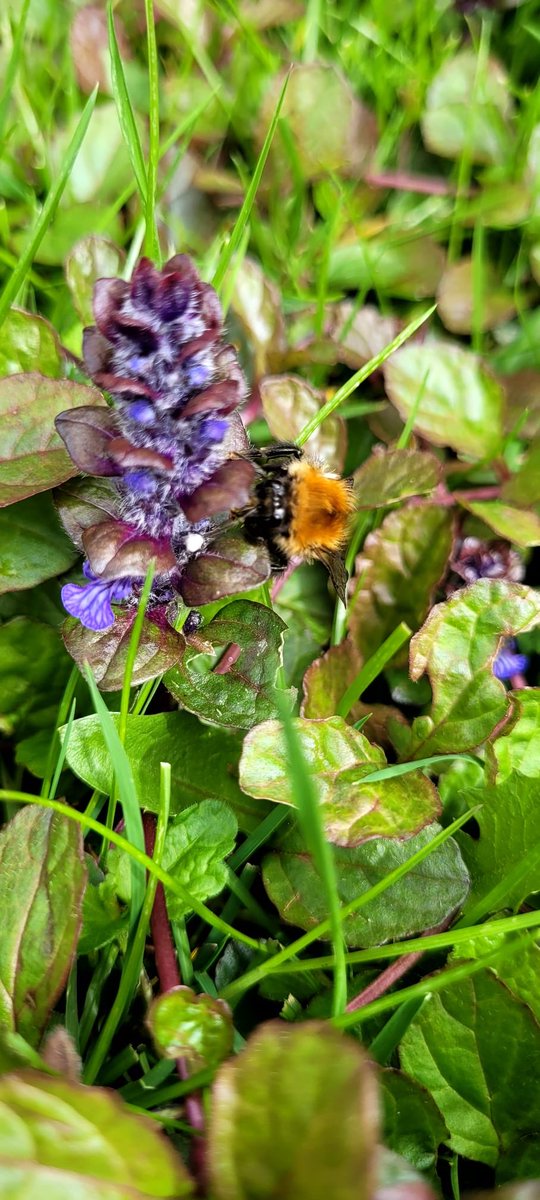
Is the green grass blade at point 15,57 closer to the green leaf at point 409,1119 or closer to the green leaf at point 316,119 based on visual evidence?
the green leaf at point 316,119

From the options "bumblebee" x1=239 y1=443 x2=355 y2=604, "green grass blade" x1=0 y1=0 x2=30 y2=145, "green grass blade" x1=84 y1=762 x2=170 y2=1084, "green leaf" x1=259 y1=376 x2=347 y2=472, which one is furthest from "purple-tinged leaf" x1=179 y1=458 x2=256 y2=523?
"green grass blade" x1=0 y1=0 x2=30 y2=145

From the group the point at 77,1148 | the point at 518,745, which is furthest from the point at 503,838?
the point at 77,1148

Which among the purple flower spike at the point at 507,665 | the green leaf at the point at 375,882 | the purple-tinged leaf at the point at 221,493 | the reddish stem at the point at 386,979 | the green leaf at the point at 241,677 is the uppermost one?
the purple-tinged leaf at the point at 221,493

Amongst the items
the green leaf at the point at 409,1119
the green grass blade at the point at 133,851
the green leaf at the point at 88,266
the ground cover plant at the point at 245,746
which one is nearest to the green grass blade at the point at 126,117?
the ground cover plant at the point at 245,746

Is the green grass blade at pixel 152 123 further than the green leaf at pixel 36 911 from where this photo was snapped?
Yes

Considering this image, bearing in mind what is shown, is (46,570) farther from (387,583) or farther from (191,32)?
(191,32)

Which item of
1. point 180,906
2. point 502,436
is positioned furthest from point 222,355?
point 502,436

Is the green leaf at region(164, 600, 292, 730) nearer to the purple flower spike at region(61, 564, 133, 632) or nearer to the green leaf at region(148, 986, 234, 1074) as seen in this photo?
the purple flower spike at region(61, 564, 133, 632)

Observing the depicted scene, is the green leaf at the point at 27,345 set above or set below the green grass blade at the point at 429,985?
above
